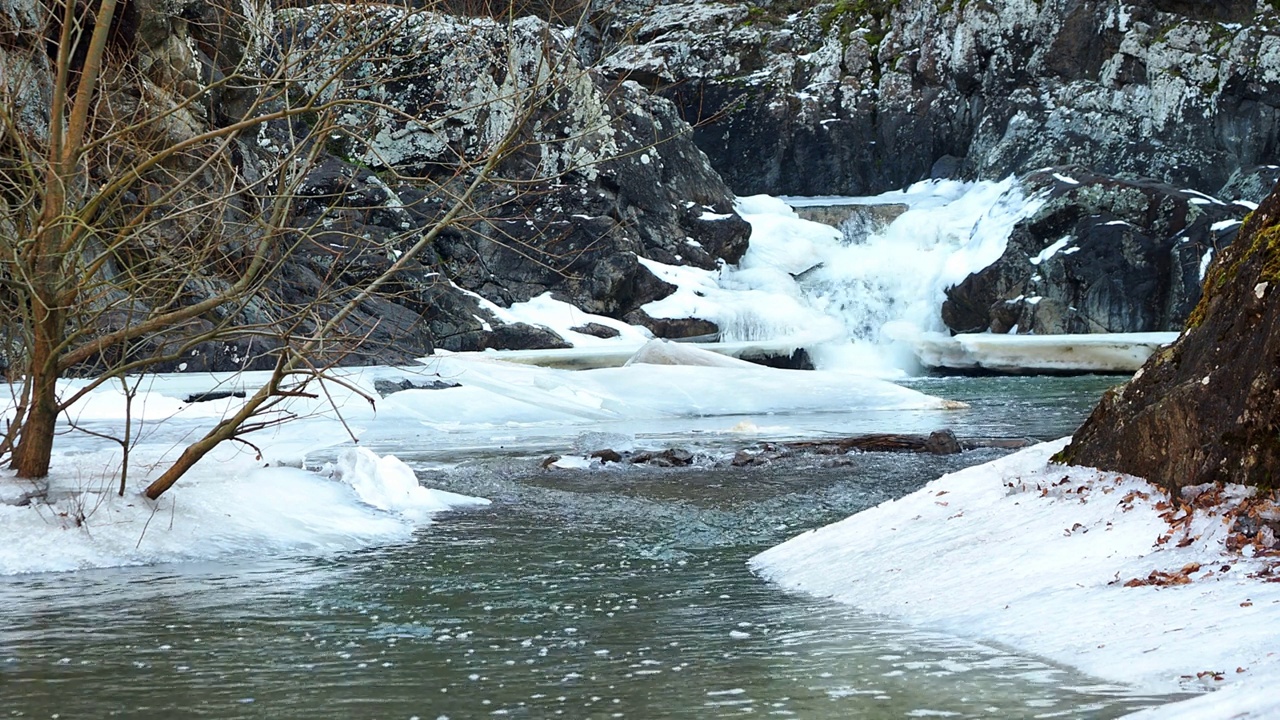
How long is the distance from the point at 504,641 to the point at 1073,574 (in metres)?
2.67

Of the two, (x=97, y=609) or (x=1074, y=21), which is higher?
(x=1074, y=21)

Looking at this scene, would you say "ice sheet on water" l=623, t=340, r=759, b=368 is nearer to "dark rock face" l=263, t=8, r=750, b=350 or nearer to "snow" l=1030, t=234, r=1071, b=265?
"dark rock face" l=263, t=8, r=750, b=350

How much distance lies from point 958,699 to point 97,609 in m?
4.76

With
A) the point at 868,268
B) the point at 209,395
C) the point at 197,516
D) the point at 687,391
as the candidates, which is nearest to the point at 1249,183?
the point at 868,268

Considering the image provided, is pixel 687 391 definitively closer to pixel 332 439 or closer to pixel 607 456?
pixel 332 439

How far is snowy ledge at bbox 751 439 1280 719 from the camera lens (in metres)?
4.15

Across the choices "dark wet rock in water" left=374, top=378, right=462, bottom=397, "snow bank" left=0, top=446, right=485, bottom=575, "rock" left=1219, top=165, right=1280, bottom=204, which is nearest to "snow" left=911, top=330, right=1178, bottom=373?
"rock" left=1219, top=165, right=1280, bottom=204

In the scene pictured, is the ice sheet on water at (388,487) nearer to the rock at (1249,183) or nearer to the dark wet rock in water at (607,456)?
the dark wet rock in water at (607,456)

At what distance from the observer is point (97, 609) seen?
666cm

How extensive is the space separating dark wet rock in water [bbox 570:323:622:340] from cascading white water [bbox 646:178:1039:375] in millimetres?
2657

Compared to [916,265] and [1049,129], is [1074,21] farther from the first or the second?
[916,265]

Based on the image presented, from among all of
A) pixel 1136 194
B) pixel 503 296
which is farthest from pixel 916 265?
pixel 503 296

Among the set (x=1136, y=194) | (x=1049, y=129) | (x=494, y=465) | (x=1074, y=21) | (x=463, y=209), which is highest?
(x=1074, y=21)

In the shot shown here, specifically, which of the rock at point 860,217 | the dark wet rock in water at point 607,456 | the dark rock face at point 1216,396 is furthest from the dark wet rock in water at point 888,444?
the rock at point 860,217
